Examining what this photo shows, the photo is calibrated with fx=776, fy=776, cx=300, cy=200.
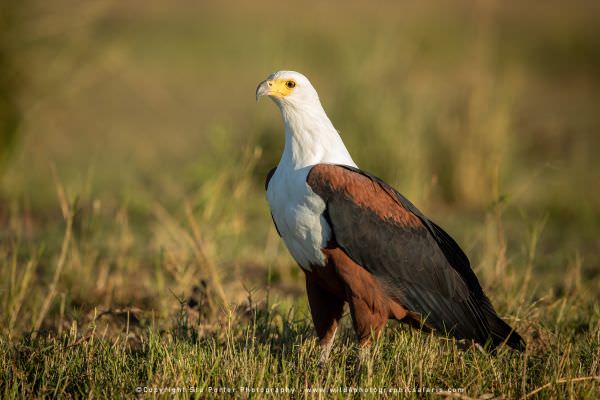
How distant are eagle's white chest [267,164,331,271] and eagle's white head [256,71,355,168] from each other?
138mm

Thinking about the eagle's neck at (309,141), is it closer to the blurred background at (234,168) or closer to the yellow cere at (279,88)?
the yellow cere at (279,88)

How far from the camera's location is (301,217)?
4.04 m

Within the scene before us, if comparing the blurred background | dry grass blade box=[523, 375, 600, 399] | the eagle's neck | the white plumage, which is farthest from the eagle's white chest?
dry grass blade box=[523, 375, 600, 399]

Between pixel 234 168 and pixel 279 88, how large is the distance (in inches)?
71.3

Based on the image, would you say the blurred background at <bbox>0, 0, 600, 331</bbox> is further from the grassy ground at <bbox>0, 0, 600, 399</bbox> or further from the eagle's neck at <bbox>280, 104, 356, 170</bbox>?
the eagle's neck at <bbox>280, 104, 356, 170</bbox>

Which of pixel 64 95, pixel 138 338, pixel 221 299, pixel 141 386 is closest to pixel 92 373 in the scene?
pixel 141 386

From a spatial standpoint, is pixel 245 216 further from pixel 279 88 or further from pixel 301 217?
pixel 301 217

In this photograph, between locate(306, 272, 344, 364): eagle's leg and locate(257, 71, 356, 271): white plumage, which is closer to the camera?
locate(257, 71, 356, 271): white plumage

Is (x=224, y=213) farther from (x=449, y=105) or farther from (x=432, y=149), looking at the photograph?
(x=449, y=105)

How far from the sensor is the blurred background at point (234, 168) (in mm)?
5699

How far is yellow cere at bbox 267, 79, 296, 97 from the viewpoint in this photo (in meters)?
4.40

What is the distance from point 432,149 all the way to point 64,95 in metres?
4.15

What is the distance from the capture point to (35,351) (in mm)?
4062

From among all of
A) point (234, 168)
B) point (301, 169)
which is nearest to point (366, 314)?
point (301, 169)
